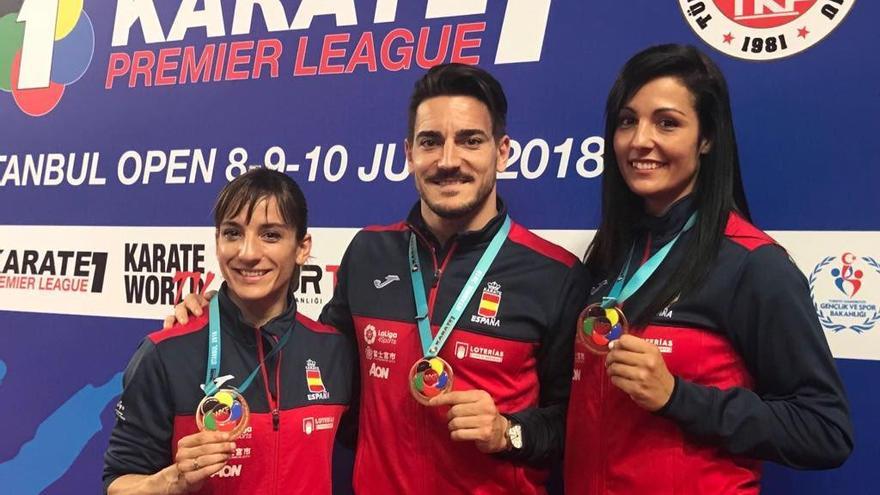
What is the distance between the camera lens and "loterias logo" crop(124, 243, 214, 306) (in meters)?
2.65

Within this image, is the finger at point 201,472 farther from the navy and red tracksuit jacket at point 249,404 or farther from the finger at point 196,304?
the finger at point 196,304

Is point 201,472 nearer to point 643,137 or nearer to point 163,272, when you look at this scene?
point 643,137

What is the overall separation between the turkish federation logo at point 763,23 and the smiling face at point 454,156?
2.25 feet

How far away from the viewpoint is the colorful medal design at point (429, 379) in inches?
61.8

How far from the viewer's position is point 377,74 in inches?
94.5

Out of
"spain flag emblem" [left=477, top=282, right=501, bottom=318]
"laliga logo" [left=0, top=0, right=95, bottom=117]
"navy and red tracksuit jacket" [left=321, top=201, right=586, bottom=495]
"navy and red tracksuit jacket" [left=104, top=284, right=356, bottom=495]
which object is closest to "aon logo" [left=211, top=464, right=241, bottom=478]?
"navy and red tracksuit jacket" [left=104, top=284, right=356, bottom=495]

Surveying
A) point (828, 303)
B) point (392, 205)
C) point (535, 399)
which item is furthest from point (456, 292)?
point (828, 303)

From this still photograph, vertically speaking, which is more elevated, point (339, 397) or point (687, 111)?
point (687, 111)

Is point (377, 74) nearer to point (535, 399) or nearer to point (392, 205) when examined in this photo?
point (392, 205)

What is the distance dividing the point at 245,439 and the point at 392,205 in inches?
37.9

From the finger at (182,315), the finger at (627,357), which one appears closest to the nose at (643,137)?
the finger at (627,357)

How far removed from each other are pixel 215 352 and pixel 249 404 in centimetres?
14

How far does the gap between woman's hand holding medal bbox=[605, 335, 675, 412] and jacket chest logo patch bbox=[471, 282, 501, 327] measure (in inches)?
15.3

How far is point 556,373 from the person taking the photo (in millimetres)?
1774
